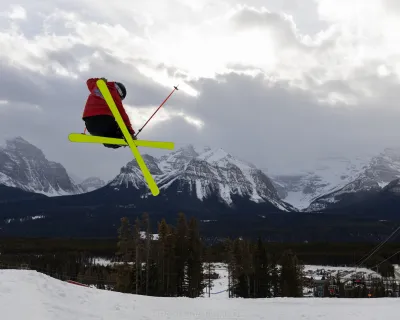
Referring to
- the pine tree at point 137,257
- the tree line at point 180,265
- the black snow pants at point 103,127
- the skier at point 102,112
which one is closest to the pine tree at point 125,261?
the tree line at point 180,265

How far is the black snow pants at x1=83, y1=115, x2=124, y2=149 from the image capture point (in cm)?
→ 821

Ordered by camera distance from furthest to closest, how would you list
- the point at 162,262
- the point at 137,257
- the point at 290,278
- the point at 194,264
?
1. the point at 290,278
2. the point at 194,264
3. the point at 162,262
4. the point at 137,257

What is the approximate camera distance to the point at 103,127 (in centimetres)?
831

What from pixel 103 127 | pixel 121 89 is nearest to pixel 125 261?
pixel 103 127

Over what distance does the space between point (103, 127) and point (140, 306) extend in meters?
12.4

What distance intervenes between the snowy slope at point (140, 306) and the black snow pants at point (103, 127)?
7.46 metres

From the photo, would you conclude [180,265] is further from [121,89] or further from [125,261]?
[121,89]

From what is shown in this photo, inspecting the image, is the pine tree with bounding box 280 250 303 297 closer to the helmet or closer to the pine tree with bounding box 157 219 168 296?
the pine tree with bounding box 157 219 168 296

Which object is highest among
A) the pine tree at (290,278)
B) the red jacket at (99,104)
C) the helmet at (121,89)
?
the helmet at (121,89)

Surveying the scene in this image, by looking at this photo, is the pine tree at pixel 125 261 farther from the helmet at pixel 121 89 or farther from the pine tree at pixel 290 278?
the helmet at pixel 121 89

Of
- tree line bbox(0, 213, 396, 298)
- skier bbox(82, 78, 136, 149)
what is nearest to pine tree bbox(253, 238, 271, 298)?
tree line bbox(0, 213, 396, 298)

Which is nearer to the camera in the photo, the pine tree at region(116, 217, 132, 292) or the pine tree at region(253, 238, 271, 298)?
the pine tree at region(116, 217, 132, 292)

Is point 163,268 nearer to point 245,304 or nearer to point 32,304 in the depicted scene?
point 245,304

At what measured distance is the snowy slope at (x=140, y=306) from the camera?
14070 millimetres
